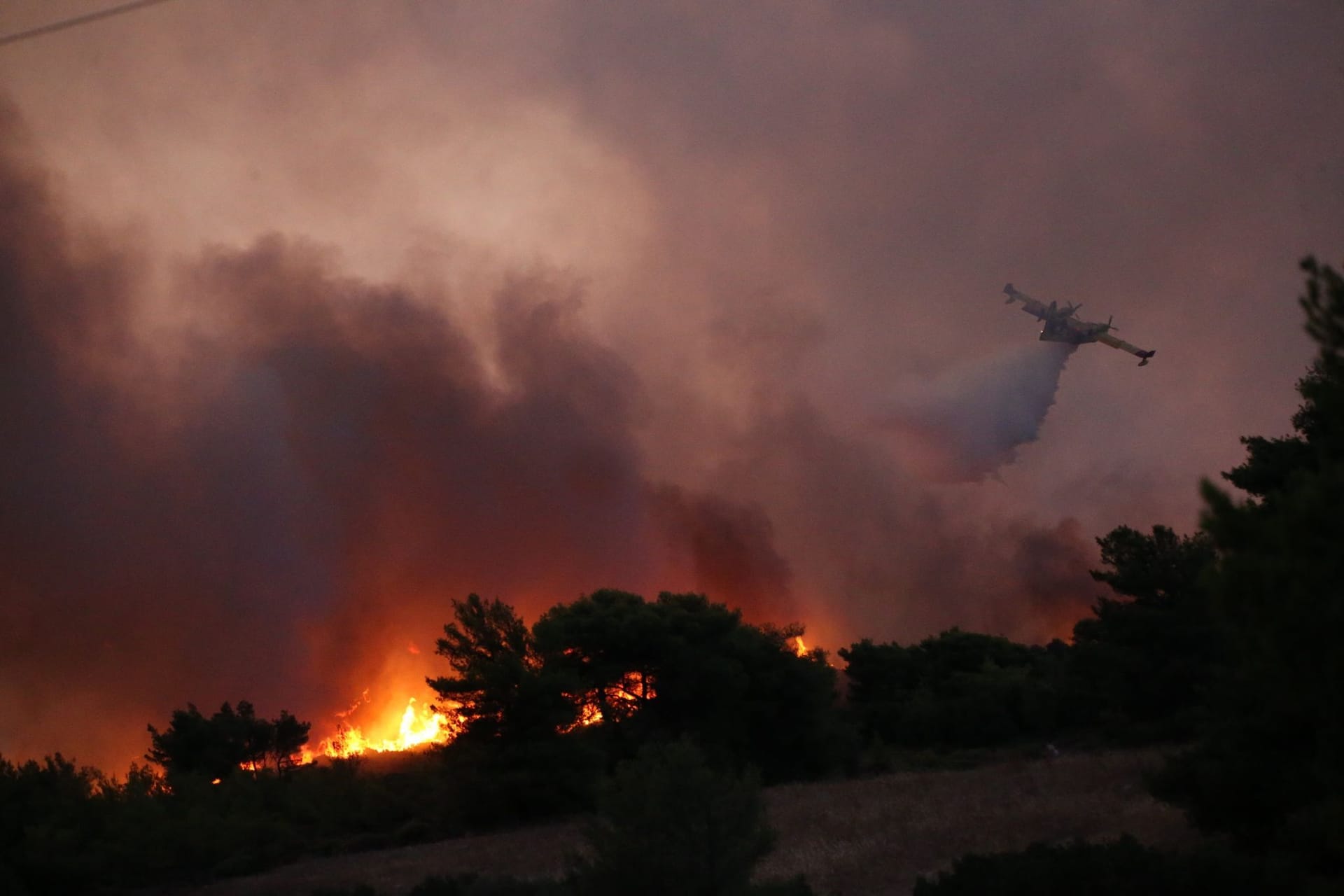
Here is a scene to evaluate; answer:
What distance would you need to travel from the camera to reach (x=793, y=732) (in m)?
47.3

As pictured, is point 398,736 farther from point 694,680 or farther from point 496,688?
point 496,688

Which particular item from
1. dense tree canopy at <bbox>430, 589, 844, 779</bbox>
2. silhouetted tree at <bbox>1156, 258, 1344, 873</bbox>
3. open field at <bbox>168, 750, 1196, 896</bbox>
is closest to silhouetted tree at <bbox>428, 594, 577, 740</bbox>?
dense tree canopy at <bbox>430, 589, 844, 779</bbox>

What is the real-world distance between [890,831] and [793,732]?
75.9 ft

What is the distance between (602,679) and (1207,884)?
1319 inches

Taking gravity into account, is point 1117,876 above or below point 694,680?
below

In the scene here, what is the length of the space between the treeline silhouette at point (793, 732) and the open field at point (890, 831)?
2407 millimetres

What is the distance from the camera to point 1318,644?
6770 mm

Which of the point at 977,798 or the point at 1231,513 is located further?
the point at 977,798

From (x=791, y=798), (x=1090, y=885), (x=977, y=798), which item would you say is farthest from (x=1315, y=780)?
(x=791, y=798)

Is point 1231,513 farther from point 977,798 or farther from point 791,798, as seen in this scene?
point 791,798

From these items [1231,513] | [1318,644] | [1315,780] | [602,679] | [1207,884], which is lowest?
[1207,884]

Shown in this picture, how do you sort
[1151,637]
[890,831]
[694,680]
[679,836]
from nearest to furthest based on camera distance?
1. [679,836]
2. [890,831]
3. [1151,637]
4. [694,680]

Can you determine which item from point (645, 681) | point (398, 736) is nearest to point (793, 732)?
point (645, 681)

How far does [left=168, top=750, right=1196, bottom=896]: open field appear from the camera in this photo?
20781 mm
